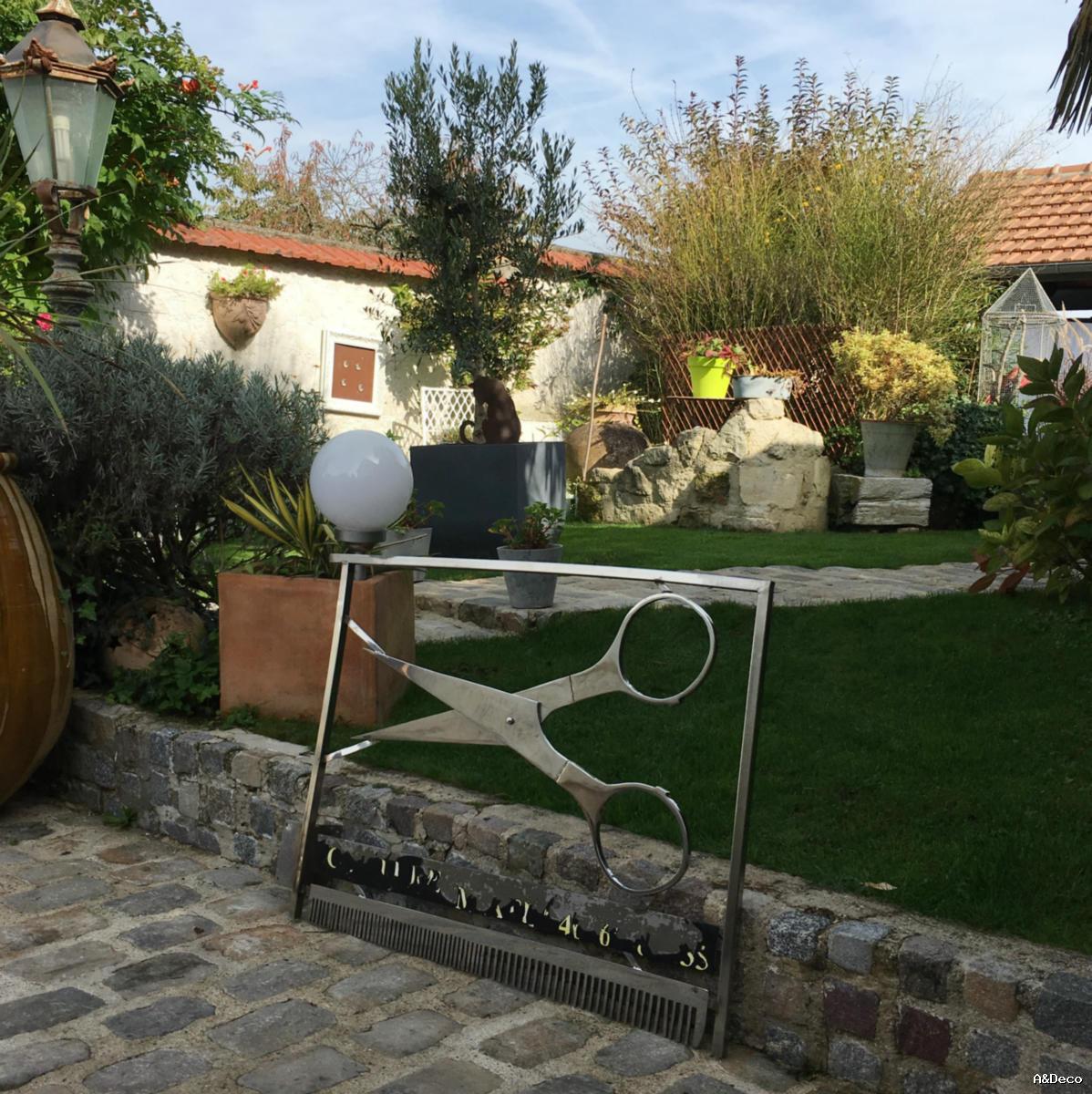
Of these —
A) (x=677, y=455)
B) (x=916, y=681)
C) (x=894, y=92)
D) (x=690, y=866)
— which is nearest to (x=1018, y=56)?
(x=894, y=92)

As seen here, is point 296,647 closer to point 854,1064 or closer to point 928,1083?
point 854,1064

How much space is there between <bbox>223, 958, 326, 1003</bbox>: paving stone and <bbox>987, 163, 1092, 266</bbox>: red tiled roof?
418 inches

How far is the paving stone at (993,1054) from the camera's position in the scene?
6.23 feet

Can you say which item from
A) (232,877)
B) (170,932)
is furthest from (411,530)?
(170,932)

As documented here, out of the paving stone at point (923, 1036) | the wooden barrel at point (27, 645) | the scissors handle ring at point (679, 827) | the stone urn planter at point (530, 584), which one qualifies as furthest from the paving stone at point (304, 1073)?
the stone urn planter at point (530, 584)

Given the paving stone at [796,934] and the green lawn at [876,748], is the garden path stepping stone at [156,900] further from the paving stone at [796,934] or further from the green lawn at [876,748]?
the paving stone at [796,934]

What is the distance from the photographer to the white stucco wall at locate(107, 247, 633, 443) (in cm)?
977

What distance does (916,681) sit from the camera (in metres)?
3.64

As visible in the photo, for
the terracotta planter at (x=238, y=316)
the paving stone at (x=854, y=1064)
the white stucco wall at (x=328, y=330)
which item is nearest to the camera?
the paving stone at (x=854, y=1064)

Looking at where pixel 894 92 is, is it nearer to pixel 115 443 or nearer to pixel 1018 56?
pixel 1018 56

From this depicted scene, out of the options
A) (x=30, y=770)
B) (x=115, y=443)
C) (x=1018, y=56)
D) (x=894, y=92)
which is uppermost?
(x=894, y=92)

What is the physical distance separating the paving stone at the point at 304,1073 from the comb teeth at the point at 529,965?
0.45 meters

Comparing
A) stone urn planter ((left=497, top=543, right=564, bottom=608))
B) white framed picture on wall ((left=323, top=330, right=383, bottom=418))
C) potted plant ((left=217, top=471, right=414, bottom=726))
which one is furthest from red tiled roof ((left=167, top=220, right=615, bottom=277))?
potted plant ((left=217, top=471, right=414, bottom=726))

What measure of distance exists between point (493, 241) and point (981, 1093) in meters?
6.97
